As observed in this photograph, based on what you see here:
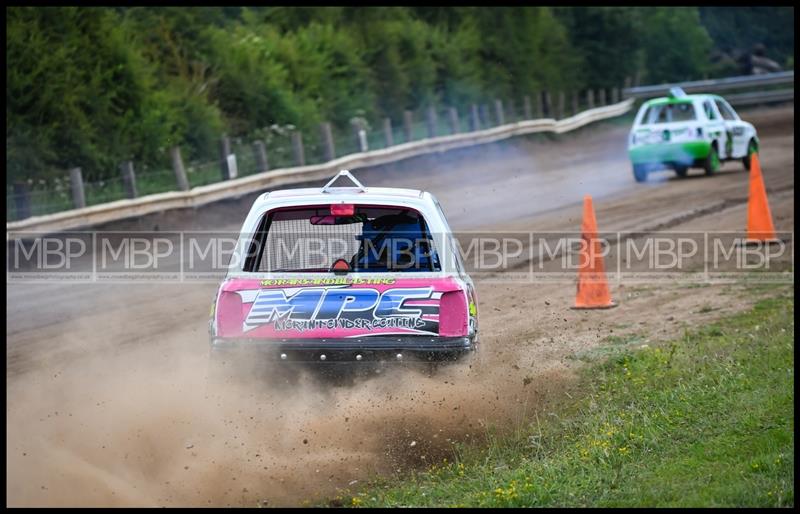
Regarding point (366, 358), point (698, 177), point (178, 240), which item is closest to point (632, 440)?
point (366, 358)

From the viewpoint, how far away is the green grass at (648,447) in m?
6.18

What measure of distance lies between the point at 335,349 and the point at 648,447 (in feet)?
6.44

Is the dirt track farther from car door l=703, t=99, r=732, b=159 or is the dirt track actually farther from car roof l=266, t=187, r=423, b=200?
car door l=703, t=99, r=732, b=159

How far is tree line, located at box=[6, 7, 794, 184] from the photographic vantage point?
21125 millimetres

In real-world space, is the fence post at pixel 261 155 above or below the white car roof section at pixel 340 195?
above

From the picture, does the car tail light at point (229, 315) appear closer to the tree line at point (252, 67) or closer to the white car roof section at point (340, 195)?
the white car roof section at point (340, 195)

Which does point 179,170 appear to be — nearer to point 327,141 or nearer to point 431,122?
point 327,141

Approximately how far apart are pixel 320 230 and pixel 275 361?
73.8 inches

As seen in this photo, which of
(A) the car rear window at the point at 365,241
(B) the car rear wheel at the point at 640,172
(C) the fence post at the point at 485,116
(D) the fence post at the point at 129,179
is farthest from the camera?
(C) the fence post at the point at 485,116

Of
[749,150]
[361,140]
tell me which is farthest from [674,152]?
[361,140]

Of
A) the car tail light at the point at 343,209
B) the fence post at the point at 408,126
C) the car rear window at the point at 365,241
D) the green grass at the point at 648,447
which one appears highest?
the fence post at the point at 408,126

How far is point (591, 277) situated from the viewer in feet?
40.5

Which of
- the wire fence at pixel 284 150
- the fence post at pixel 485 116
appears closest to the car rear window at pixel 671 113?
the wire fence at pixel 284 150

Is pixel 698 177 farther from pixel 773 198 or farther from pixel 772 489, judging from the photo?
pixel 772 489
